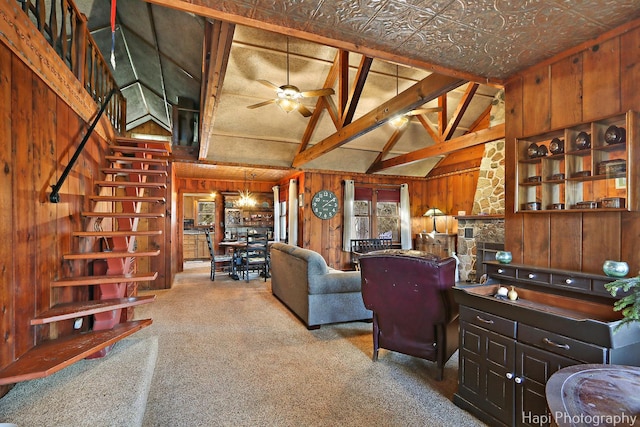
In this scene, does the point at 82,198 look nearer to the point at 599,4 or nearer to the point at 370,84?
the point at 599,4

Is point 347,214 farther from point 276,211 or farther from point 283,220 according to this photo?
point 276,211

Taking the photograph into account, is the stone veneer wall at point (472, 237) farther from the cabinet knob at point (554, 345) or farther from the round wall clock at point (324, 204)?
the cabinet knob at point (554, 345)

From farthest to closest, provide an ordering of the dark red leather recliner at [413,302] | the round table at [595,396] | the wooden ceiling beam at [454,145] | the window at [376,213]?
the window at [376,213], the wooden ceiling beam at [454,145], the dark red leather recliner at [413,302], the round table at [595,396]

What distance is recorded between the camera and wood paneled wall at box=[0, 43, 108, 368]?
170 cm

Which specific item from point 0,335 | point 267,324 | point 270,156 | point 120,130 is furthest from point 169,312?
point 270,156

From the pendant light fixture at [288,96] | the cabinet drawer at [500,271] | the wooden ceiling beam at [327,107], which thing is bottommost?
the cabinet drawer at [500,271]

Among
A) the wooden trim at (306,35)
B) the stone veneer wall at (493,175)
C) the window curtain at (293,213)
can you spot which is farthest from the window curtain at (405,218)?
the wooden trim at (306,35)

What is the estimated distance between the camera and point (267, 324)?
379 centimetres

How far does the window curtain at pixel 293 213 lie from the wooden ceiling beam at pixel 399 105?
1.88 meters

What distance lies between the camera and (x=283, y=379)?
248cm

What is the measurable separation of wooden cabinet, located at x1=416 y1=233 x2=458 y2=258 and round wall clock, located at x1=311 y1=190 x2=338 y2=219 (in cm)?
244

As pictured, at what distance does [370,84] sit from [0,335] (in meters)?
5.52

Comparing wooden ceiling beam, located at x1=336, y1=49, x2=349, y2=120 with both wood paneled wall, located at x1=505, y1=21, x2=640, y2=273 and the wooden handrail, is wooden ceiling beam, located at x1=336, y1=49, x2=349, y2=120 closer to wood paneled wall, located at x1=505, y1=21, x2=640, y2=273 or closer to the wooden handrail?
wood paneled wall, located at x1=505, y1=21, x2=640, y2=273

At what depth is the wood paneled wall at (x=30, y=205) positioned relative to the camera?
67.0 inches
